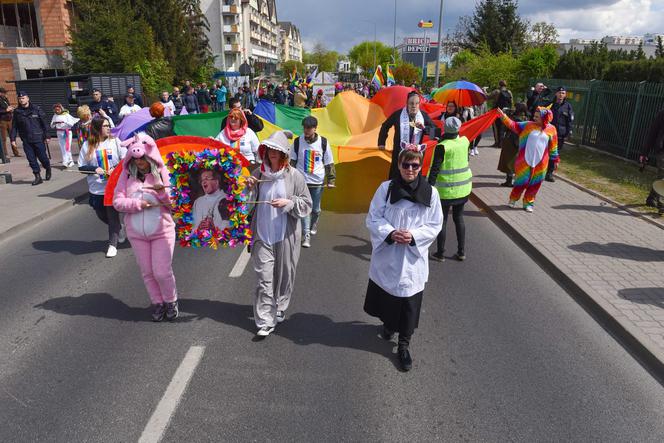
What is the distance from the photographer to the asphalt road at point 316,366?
357 centimetres

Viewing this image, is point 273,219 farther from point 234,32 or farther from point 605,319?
point 234,32

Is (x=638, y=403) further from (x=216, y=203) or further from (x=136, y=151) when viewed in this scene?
(x=136, y=151)

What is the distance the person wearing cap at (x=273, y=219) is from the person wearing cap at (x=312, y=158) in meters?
2.44

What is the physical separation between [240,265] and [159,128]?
3.55 metres

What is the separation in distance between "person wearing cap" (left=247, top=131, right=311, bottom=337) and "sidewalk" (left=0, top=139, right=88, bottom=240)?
5713 millimetres

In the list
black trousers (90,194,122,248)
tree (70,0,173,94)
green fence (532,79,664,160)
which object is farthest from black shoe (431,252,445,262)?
tree (70,0,173,94)

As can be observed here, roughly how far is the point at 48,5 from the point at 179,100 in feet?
48.4

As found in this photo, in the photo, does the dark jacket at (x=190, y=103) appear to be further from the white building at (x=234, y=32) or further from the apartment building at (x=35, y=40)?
the white building at (x=234, y=32)

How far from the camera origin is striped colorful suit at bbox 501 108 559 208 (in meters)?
8.70

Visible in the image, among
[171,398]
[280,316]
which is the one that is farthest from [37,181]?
[171,398]

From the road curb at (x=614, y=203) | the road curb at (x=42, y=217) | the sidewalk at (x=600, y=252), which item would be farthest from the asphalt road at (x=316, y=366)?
the road curb at (x=614, y=203)

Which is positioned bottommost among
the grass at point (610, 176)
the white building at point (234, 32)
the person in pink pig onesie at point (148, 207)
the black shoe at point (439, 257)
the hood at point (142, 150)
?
the black shoe at point (439, 257)

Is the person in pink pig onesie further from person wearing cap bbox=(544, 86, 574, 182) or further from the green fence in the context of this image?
A: the green fence

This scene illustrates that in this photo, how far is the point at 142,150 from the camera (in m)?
4.50
